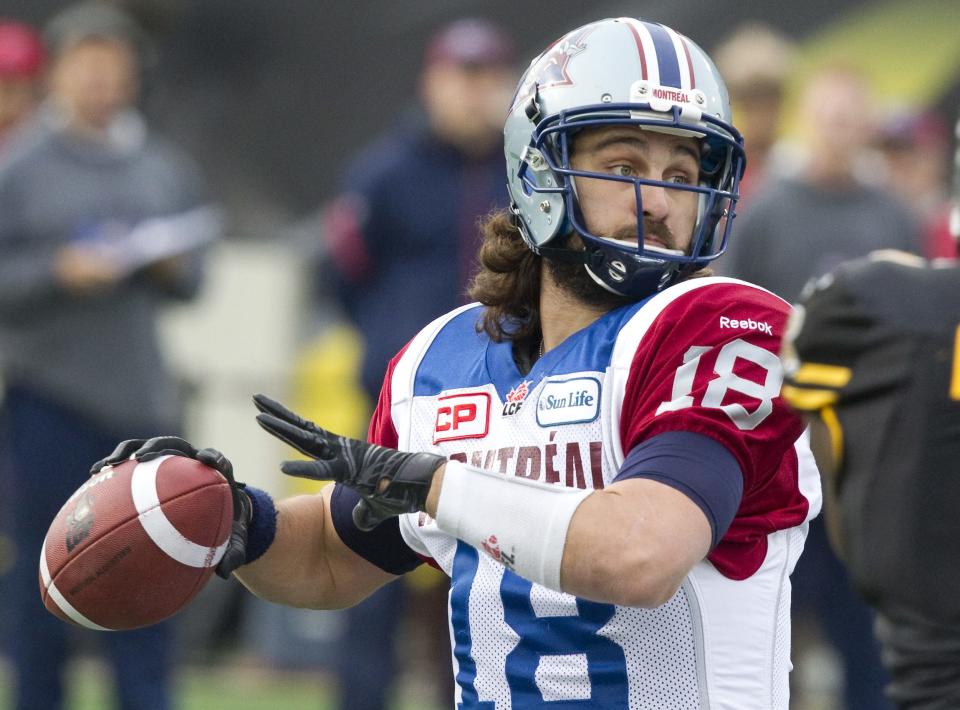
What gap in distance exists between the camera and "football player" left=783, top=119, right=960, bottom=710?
6.51 ft

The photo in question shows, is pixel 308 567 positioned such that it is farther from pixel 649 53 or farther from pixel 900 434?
pixel 900 434

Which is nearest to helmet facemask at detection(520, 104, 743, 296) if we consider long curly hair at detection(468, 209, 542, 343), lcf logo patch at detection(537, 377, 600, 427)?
long curly hair at detection(468, 209, 542, 343)

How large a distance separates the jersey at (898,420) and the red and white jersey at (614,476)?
1.09 feet

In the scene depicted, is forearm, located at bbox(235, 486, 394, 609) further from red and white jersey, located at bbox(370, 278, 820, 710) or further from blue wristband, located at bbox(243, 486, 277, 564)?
red and white jersey, located at bbox(370, 278, 820, 710)

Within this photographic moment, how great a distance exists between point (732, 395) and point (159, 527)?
0.93m

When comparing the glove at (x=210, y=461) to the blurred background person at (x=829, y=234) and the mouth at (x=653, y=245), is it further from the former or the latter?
the blurred background person at (x=829, y=234)

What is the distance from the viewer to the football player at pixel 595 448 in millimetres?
2330

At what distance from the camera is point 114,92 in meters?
5.57

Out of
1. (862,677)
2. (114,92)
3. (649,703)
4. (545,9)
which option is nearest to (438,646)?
(862,677)

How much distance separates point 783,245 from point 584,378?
3.10m

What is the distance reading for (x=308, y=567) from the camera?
288 centimetres

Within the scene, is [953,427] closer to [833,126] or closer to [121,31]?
[833,126]

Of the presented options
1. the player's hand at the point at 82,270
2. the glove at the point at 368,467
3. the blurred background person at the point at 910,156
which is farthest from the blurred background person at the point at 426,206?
the glove at the point at 368,467

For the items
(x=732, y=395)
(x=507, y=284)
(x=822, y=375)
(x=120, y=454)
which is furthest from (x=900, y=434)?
(x=120, y=454)
